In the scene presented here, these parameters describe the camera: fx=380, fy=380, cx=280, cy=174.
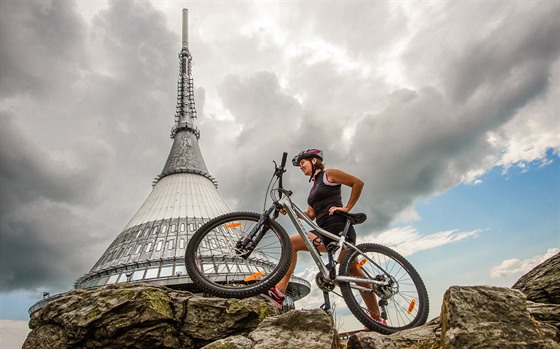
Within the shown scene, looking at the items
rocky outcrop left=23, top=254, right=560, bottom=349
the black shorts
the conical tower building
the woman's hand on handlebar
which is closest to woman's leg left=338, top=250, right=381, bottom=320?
the black shorts

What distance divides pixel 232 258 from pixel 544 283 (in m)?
4.59

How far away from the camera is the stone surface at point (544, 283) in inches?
211

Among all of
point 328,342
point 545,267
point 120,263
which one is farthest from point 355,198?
point 120,263

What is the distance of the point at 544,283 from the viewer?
5547 millimetres

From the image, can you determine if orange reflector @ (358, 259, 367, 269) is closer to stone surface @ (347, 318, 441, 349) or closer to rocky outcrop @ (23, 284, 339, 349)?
stone surface @ (347, 318, 441, 349)

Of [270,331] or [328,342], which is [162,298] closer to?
[270,331]

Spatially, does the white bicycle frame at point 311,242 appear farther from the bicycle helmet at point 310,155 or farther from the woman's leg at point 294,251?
the bicycle helmet at point 310,155

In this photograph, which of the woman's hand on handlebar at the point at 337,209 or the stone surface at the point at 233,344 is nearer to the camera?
the stone surface at the point at 233,344

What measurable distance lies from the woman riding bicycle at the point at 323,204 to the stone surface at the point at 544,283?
7.52 feet

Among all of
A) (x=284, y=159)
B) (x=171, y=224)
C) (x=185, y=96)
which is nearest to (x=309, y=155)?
(x=284, y=159)

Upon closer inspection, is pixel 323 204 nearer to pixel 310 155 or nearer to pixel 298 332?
pixel 310 155

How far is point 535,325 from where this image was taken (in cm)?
355

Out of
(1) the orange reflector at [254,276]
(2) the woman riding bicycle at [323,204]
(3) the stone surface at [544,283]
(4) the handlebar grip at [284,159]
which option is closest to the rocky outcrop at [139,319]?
(1) the orange reflector at [254,276]

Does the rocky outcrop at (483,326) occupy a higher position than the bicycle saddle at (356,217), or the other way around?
the bicycle saddle at (356,217)
